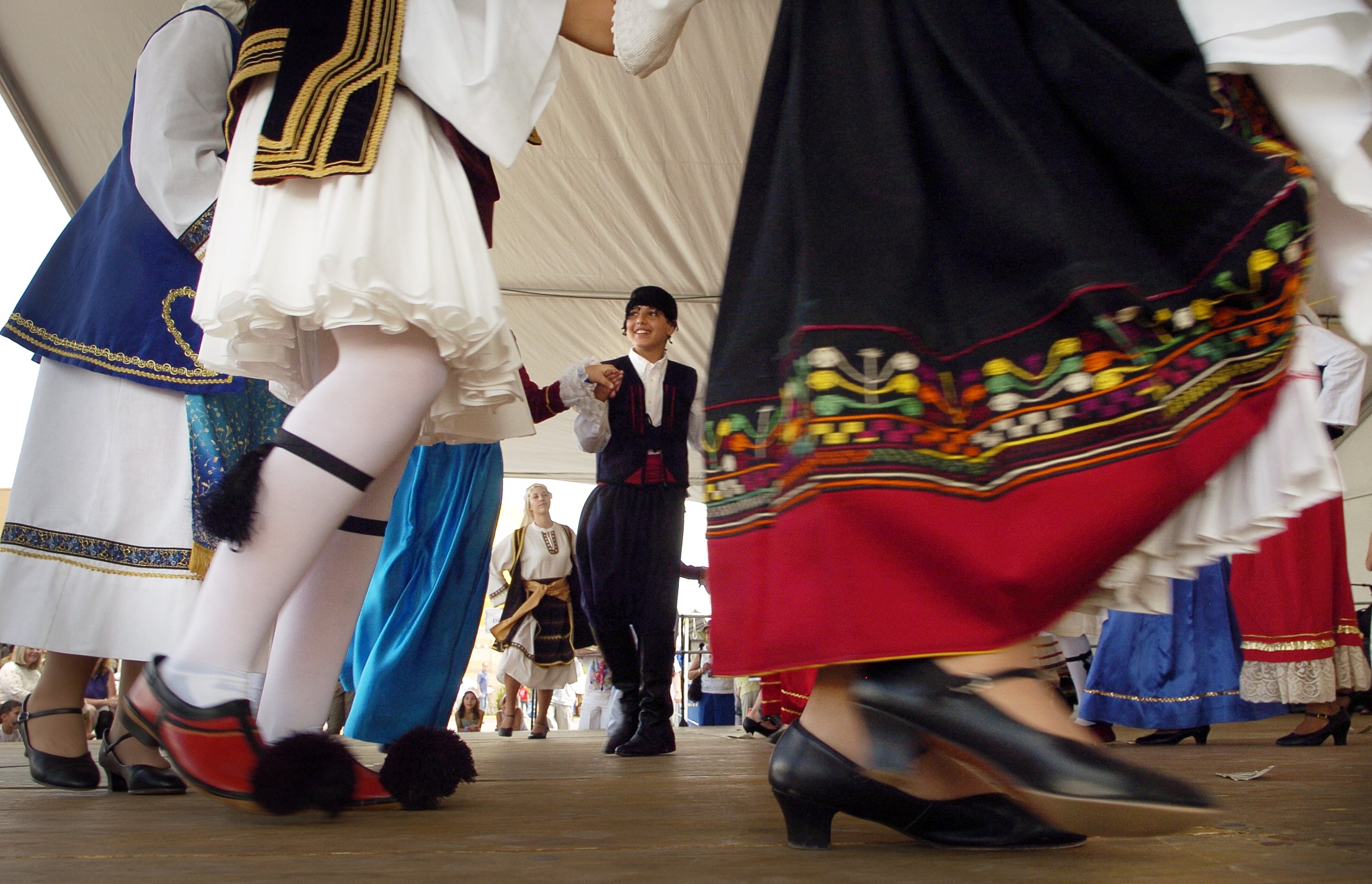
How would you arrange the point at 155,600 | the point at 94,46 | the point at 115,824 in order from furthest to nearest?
the point at 94,46, the point at 155,600, the point at 115,824

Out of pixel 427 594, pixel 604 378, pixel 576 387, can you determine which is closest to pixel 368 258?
pixel 427 594

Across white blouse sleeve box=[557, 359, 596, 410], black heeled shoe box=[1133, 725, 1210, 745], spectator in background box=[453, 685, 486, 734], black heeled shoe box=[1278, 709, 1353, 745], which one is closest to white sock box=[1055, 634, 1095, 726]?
black heeled shoe box=[1133, 725, 1210, 745]

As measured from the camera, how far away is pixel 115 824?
0.99 metres

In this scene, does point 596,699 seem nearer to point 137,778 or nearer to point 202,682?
point 137,778

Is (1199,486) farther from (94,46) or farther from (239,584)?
(94,46)

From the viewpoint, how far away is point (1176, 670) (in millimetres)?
3180

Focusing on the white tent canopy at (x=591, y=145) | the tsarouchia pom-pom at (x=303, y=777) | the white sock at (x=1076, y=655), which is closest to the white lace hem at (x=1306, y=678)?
the white sock at (x=1076, y=655)

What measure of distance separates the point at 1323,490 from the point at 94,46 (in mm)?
5061

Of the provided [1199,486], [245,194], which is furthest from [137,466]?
[1199,486]

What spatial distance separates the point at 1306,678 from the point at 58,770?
3.31 m

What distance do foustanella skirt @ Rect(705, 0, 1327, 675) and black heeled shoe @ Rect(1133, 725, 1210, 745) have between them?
2.77m

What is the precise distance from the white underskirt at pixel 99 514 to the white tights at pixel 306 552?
441 mm

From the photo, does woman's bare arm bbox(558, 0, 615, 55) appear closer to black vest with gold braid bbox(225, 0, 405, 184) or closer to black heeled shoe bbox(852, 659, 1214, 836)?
black vest with gold braid bbox(225, 0, 405, 184)

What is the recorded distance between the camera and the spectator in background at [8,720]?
Answer: 5.15 metres
